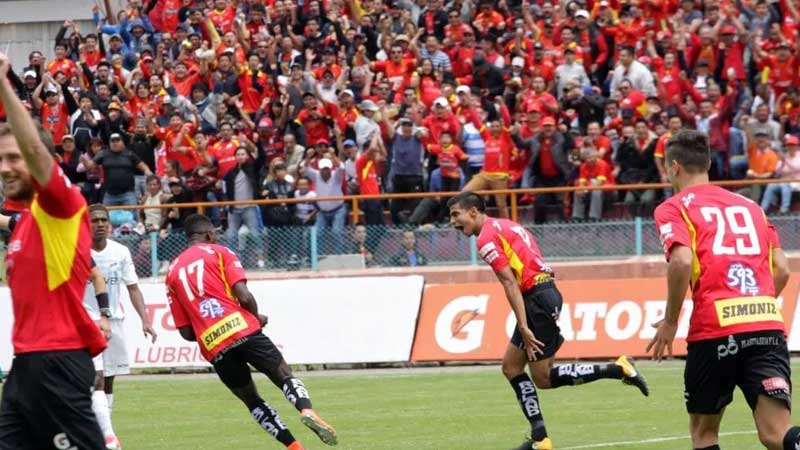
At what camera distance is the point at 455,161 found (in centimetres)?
2353

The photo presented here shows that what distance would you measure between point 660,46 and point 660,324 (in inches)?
697

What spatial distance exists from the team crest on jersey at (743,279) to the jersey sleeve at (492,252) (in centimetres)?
412

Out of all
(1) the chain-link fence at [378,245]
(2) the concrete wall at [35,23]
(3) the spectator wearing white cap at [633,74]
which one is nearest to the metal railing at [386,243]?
(1) the chain-link fence at [378,245]

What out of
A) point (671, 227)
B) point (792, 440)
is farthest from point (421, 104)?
point (792, 440)

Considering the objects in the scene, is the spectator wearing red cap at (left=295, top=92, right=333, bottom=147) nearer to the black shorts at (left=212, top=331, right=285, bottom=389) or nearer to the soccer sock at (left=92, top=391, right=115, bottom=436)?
the soccer sock at (left=92, top=391, right=115, bottom=436)

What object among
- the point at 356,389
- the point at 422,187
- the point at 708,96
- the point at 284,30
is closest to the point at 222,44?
the point at 284,30

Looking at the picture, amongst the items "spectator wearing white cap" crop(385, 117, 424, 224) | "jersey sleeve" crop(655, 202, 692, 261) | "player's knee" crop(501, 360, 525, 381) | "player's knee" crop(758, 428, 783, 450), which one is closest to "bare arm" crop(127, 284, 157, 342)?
"player's knee" crop(501, 360, 525, 381)

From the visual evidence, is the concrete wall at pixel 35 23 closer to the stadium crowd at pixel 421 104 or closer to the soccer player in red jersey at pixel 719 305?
the stadium crowd at pixel 421 104

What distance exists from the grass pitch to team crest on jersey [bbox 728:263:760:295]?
4.02 m

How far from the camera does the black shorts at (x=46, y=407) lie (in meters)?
6.95

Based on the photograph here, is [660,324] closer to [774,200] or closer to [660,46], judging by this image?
[774,200]

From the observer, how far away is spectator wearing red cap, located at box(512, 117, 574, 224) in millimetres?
23047

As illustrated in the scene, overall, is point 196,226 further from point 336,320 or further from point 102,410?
point 336,320

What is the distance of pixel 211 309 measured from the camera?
486 inches
